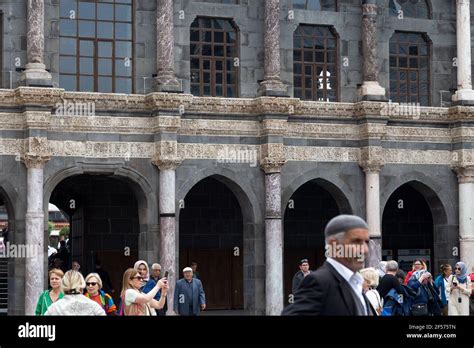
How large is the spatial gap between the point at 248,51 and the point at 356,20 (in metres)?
3.24

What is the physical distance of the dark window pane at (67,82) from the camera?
90.5 feet

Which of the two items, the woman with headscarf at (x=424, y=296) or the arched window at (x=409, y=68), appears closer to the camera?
the woman with headscarf at (x=424, y=296)

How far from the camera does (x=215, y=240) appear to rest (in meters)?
33.2

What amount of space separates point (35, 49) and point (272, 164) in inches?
253

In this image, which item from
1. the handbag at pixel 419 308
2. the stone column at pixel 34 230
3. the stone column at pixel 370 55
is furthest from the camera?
the stone column at pixel 370 55

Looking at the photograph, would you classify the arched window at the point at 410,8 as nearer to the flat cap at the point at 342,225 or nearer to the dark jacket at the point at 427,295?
the dark jacket at the point at 427,295

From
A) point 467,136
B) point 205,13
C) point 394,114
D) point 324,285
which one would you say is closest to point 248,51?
point 205,13

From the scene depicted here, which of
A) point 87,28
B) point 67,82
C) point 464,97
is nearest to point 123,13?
point 87,28

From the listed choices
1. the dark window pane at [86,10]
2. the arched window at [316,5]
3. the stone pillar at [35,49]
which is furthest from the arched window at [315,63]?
the stone pillar at [35,49]

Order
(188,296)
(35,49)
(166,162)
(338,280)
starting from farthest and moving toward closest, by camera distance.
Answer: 1. (166,162)
2. (35,49)
3. (188,296)
4. (338,280)

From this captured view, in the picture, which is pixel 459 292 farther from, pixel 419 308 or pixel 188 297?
pixel 188 297

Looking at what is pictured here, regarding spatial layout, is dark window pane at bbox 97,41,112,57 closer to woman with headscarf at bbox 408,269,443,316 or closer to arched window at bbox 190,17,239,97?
arched window at bbox 190,17,239,97

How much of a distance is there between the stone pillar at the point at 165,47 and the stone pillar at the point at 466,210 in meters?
8.19

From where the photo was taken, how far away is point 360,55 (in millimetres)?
30203
